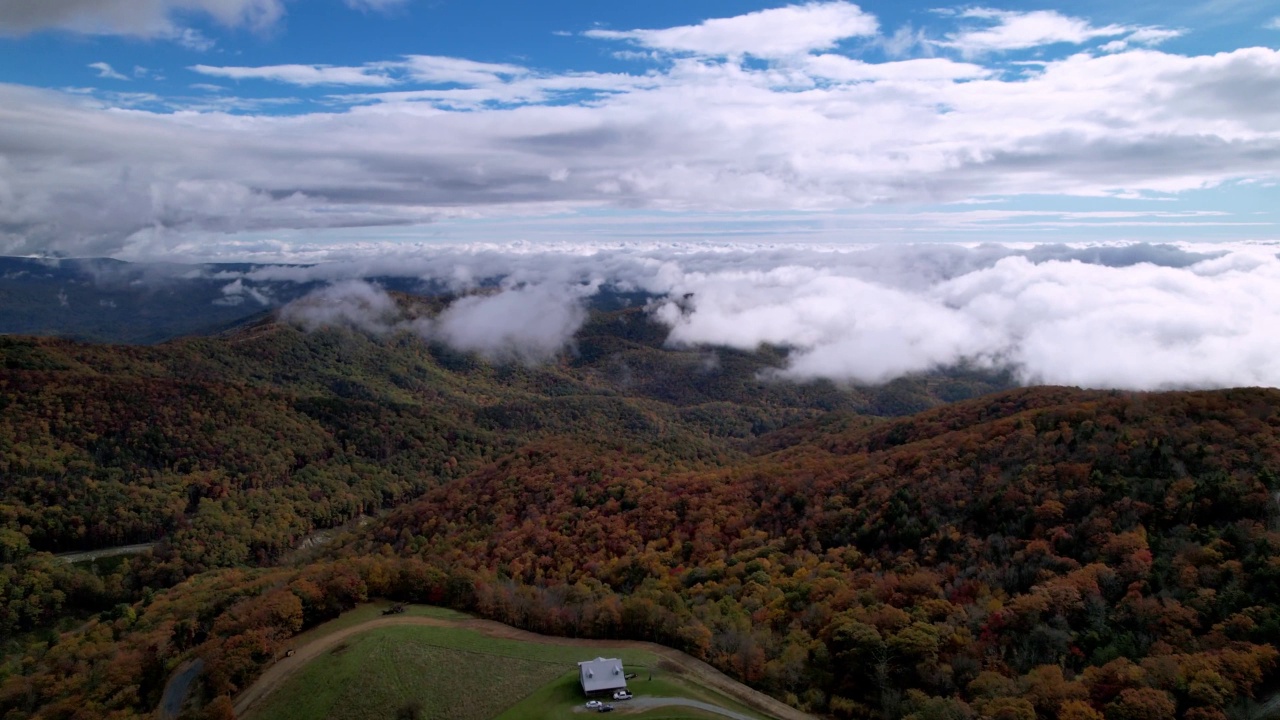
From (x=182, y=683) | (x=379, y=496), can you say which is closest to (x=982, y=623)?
(x=182, y=683)

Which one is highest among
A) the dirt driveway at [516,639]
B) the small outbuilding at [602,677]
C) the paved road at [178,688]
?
the small outbuilding at [602,677]

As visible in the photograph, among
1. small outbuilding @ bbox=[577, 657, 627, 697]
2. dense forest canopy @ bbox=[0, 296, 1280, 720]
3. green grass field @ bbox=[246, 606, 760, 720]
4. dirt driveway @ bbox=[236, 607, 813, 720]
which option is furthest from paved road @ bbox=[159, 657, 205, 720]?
small outbuilding @ bbox=[577, 657, 627, 697]

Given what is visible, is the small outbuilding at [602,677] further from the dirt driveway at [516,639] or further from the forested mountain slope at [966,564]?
the forested mountain slope at [966,564]

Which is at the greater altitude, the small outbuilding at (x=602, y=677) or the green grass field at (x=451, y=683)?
the small outbuilding at (x=602, y=677)

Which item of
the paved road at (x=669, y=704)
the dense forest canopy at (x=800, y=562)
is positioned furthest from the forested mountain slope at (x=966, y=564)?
the paved road at (x=669, y=704)

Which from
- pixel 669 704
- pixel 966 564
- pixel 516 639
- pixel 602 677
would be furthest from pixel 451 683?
pixel 966 564

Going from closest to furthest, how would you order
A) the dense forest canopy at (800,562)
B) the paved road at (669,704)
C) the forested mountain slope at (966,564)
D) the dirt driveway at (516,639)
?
the forested mountain slope at (966,564), the paved road at (669,704), the dense forest canopy at (800,562), the dirt driveway at (516,639)
